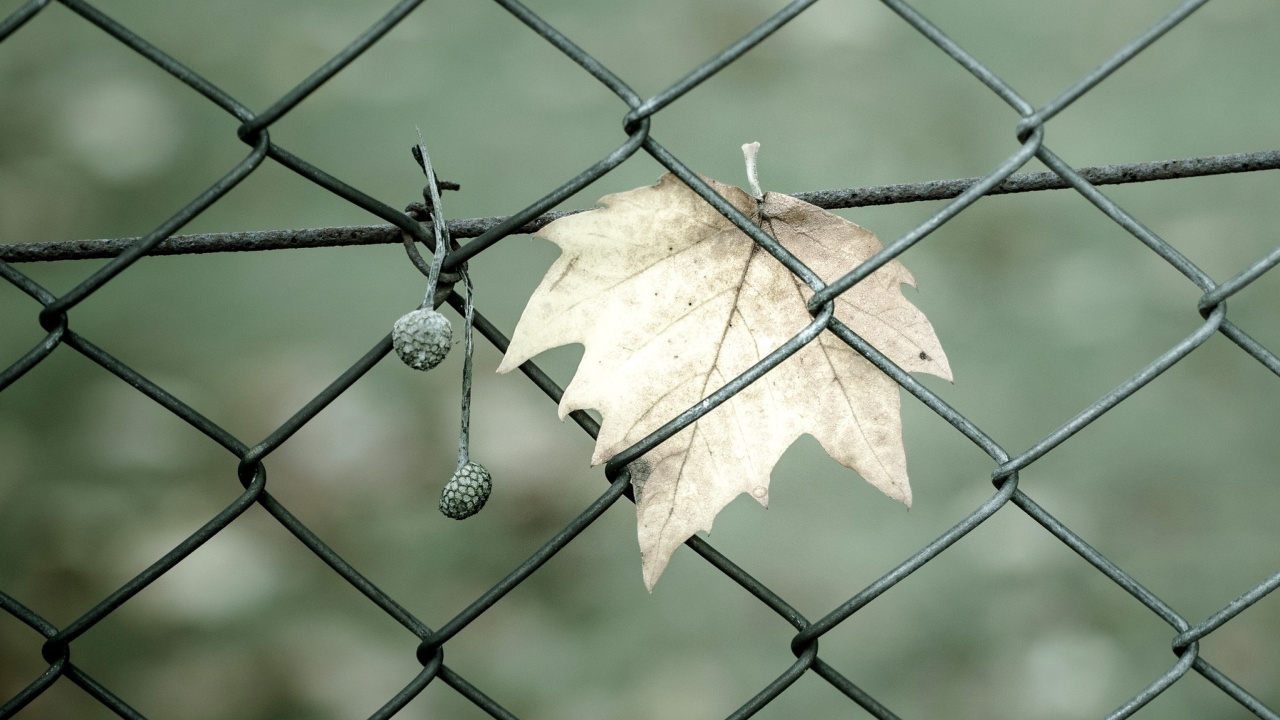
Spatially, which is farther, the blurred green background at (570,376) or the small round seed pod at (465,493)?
the blurred green background at (570,376)

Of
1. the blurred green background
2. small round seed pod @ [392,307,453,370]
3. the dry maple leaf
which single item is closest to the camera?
small round seed pod @ [392,307,453,370]

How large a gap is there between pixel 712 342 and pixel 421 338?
25 centimetres

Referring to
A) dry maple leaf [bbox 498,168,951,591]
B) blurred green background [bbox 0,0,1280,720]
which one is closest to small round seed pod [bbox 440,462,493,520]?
dry maple leaf [bbox 498,168,951,591]

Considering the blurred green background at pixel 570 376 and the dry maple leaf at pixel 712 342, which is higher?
the blurred green background at pixel 570 376

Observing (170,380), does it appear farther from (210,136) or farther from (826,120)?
(826,120)

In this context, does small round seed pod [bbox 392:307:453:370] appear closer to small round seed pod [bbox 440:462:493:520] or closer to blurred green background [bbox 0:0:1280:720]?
small round seed pod [bbox 440:462:493:520]

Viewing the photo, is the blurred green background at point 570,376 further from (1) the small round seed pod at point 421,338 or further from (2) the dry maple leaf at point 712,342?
(1) the small round seed pod at point 421,338

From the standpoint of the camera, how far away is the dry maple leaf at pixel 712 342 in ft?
2.37

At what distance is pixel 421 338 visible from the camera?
0.61 metres

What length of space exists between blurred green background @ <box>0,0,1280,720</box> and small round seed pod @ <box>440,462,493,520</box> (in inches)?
48.1

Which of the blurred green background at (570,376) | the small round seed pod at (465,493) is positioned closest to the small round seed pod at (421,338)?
the small round seed pod at (465,493)

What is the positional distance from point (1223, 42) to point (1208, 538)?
1816mm

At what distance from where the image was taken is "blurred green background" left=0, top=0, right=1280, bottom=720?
184 cm

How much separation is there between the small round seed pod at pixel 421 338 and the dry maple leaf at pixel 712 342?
0.10 m
